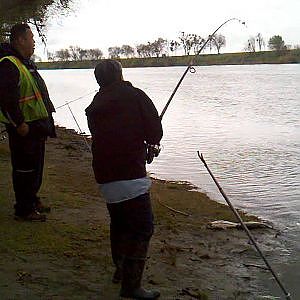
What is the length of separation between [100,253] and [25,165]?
3.81 ft

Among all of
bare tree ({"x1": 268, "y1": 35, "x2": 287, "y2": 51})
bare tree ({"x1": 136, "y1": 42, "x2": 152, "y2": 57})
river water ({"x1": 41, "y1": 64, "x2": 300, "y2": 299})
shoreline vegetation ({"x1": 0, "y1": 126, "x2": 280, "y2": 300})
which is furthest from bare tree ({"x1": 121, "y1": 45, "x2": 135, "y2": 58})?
shoreline vegetation ({"x1": 0, "y1": 126, "x2": 280, "y2": 300})

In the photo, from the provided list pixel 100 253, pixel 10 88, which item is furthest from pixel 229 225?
pixel 10 88

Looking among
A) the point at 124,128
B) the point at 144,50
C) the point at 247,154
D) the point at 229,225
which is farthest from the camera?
the point at 144,50

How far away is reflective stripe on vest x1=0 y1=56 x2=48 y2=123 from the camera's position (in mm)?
5074

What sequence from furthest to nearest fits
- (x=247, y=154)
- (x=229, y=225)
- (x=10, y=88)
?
(x=247, y=154)
(x=229, y=225)
(x=10, y=88)

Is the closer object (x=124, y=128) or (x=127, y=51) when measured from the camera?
(x=124, y=128)

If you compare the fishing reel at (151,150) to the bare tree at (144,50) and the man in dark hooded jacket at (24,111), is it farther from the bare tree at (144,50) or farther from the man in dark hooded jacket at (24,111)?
the bare tree at (144,50)

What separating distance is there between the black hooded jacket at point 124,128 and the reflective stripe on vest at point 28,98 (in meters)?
1.44

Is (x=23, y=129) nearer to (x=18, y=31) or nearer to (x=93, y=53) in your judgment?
(x=18, y=31)

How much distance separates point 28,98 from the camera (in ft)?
16.9

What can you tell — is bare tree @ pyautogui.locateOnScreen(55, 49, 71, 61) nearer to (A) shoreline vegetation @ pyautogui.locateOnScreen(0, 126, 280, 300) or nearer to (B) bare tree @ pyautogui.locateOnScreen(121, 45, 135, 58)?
(B) bare tree @ pyautogui.locateOnScreen(121, 45, 135, 58)

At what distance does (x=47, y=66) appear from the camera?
348 ft

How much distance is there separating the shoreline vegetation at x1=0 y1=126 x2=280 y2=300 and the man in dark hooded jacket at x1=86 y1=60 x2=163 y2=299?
0.44 m

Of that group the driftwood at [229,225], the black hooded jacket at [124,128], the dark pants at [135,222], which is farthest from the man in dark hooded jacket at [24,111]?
the driftwood at [229,225]
